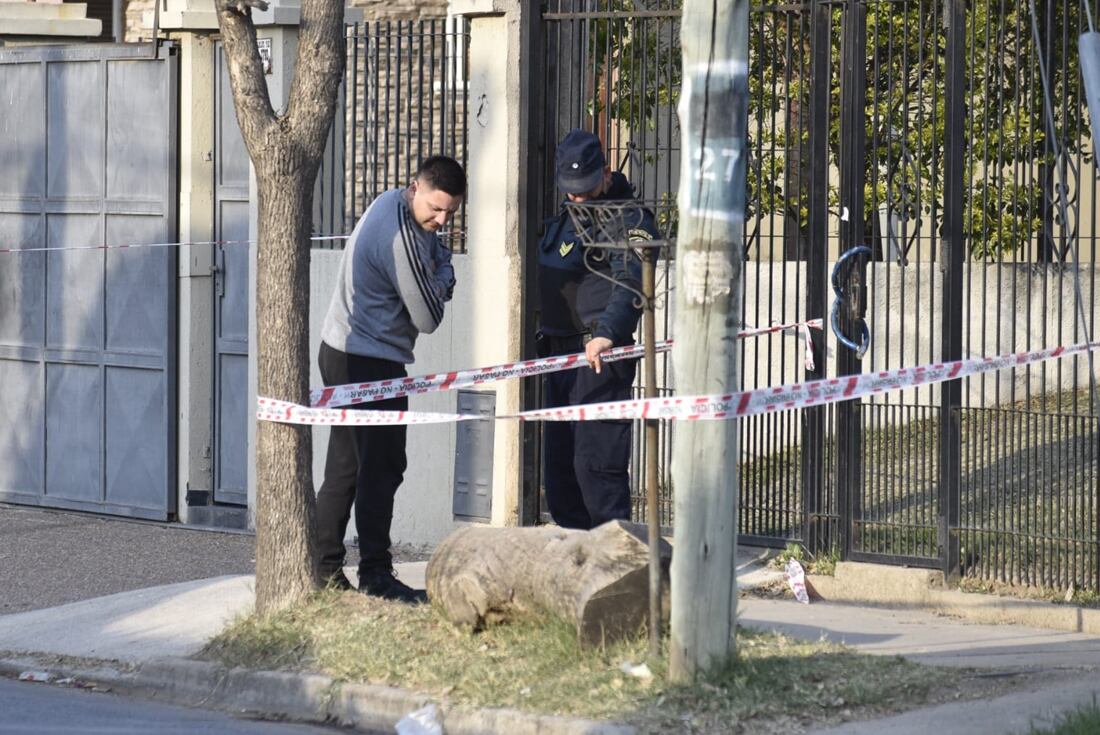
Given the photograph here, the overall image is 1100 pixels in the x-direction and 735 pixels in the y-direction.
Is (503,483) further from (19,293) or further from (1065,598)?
(19,293)

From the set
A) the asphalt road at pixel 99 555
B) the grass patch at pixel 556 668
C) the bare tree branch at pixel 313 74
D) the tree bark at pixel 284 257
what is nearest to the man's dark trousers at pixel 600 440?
the grass patch at pixel 556 668

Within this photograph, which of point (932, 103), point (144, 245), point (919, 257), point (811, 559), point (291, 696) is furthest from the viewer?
point (144, 245)

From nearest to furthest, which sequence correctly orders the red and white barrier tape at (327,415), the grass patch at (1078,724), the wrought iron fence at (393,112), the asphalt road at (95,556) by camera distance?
the grass patch at (1078,724) → the red and white barrier tape at (327,415) → the asphalt road at (95,556) → the wrought iron fence at (393,112)

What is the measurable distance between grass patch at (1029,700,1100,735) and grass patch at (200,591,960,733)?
67 cm

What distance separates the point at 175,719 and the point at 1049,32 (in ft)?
16.1

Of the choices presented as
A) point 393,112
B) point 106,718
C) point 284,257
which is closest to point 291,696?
point 106,718

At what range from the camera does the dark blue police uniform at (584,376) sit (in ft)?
26.7

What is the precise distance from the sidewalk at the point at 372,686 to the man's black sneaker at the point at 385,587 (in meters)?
0.53

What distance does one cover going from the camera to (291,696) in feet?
23.1

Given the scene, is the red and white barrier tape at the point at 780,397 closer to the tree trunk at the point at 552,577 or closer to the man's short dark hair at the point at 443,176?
the tree trunk at the point at 552,577

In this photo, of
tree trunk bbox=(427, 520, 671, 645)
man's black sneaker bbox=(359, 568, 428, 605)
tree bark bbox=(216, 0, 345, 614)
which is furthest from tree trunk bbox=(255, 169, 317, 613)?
tree trunk bbox=(427, 520, 671, 645)

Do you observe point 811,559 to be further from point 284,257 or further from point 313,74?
point 313,74

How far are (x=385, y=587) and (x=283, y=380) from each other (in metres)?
1.08

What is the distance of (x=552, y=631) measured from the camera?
6949 mm
